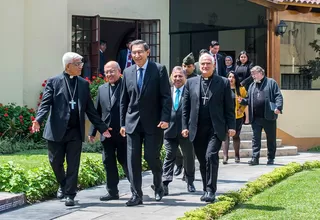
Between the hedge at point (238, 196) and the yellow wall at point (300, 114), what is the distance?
4.45 meters

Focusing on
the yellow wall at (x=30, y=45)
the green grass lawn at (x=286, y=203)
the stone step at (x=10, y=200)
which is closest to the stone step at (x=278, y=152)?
the green grass lawn at (x=286, y=203)

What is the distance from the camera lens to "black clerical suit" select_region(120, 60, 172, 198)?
817 cm

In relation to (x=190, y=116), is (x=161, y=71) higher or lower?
higher

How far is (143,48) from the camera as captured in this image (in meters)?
8.26

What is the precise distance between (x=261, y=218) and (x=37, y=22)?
9.52 meters

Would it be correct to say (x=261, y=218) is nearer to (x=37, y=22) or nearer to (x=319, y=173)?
(x=319, y=173)

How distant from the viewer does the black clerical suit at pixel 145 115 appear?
817cm

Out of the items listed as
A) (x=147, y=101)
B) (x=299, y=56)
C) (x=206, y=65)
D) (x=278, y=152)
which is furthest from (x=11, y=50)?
(x=299, y=56)

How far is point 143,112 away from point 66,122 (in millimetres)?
1000

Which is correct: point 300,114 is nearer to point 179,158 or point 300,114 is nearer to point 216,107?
point 179,158

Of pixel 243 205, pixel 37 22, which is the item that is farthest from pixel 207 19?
pixel 243 205

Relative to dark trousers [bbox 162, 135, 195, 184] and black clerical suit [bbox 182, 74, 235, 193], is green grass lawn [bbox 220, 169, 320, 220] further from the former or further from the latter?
dark trousers [bbox 162, 135, 195, 184]

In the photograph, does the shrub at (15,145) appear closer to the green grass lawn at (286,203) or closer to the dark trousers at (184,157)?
the dark trousers at (184,157)

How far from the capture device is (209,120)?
8344 mm
